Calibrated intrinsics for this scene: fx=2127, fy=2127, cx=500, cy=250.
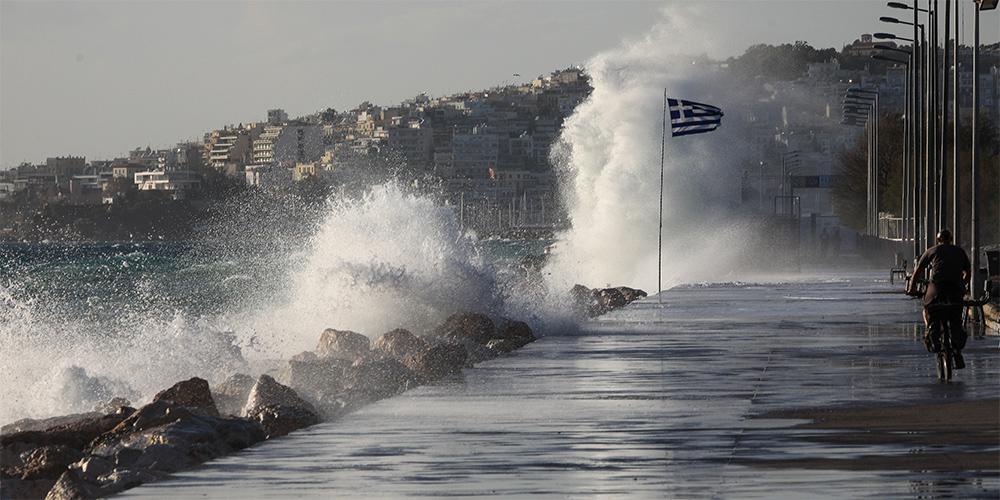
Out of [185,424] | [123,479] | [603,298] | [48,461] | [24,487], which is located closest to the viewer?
[123,479]

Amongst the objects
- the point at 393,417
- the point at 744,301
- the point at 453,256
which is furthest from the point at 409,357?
the point at 744,301

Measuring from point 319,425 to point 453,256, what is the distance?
65.1 ft

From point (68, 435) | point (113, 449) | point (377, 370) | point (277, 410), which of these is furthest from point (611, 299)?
point (113, 449)

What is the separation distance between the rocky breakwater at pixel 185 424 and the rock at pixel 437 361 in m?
0.01

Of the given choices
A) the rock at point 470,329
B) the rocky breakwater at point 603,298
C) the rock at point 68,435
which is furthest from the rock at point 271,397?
the rocky breakwater at point 603,298

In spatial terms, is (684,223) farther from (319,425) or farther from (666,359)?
(319,425)

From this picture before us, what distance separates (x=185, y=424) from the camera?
583 inches

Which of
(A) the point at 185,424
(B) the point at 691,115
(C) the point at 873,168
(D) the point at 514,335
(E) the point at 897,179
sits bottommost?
(D) the point at 514,335

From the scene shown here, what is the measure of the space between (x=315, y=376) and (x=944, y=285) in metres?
6.16

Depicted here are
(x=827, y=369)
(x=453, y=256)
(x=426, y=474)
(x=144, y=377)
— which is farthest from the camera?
(x=453, y=256)

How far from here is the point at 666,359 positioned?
2330cm

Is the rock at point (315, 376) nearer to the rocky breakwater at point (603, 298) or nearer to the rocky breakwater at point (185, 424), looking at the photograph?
the rocky breakwater at point (185, 424)

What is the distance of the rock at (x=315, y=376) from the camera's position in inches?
806

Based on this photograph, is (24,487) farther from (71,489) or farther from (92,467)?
(71,489)
